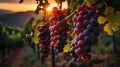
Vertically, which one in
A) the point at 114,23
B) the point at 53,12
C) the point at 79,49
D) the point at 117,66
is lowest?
the point at 117,66

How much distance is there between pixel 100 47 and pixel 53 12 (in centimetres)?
2358

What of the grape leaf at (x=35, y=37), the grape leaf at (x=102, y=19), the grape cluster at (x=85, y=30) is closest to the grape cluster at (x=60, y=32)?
the grape cluster at (x=85, y=30)

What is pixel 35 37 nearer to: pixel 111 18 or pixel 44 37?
pixel 44 37

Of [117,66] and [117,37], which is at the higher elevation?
[117,37]

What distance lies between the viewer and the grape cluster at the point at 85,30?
4.56 feet

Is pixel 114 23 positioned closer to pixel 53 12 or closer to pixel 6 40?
pixel 53 12

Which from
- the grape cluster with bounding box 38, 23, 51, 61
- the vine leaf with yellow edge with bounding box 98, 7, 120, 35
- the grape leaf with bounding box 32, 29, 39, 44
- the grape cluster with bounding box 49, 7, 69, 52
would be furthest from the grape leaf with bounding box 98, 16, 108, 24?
the grape leaf with bounding box 32, 29, 39, 44

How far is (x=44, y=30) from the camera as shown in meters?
1.99

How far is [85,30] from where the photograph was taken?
142cm

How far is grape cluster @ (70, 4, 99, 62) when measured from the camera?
4.56ft

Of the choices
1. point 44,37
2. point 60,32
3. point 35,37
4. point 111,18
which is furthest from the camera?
point 35,37

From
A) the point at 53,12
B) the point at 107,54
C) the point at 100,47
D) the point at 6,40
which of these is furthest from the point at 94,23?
the point at 6,40

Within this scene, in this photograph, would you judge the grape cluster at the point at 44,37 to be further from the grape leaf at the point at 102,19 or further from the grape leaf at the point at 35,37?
the grape leaf at the point at 102,19

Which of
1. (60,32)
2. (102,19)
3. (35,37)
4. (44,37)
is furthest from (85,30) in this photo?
(35,37)
